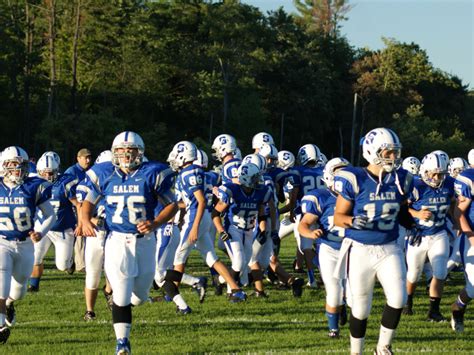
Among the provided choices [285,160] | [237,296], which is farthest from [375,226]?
[285,160]

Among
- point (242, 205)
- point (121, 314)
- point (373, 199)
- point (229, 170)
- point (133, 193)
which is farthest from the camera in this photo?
point (229, 170)

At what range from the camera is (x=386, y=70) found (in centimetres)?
6384

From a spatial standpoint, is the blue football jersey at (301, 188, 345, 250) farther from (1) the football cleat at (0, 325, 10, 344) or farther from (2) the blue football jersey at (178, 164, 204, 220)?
(1) the football cleat at (0, 325, 10, 344)

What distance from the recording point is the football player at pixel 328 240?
869 cm

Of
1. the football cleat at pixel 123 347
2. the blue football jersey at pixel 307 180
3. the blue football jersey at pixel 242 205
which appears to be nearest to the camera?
the football cleat at pixel 123 347

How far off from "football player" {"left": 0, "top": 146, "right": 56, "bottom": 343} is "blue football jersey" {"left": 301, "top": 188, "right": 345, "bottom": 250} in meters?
2.59

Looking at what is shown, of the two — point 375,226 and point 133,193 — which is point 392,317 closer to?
point 375,226

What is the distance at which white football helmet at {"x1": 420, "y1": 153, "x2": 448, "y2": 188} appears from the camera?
9.57 m

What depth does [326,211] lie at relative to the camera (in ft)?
29.4

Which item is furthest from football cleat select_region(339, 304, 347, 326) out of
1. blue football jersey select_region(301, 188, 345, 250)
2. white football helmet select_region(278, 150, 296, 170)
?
white football helmet select_region(278, 150, 296, 170)

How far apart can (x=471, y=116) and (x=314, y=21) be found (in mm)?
22141

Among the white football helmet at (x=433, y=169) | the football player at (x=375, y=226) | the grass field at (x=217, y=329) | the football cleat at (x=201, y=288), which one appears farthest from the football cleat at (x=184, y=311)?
the football player at (x=375, y=226)

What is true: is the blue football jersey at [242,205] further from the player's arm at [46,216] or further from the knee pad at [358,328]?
the knee pad at [358,328]

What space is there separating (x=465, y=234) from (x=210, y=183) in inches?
170
